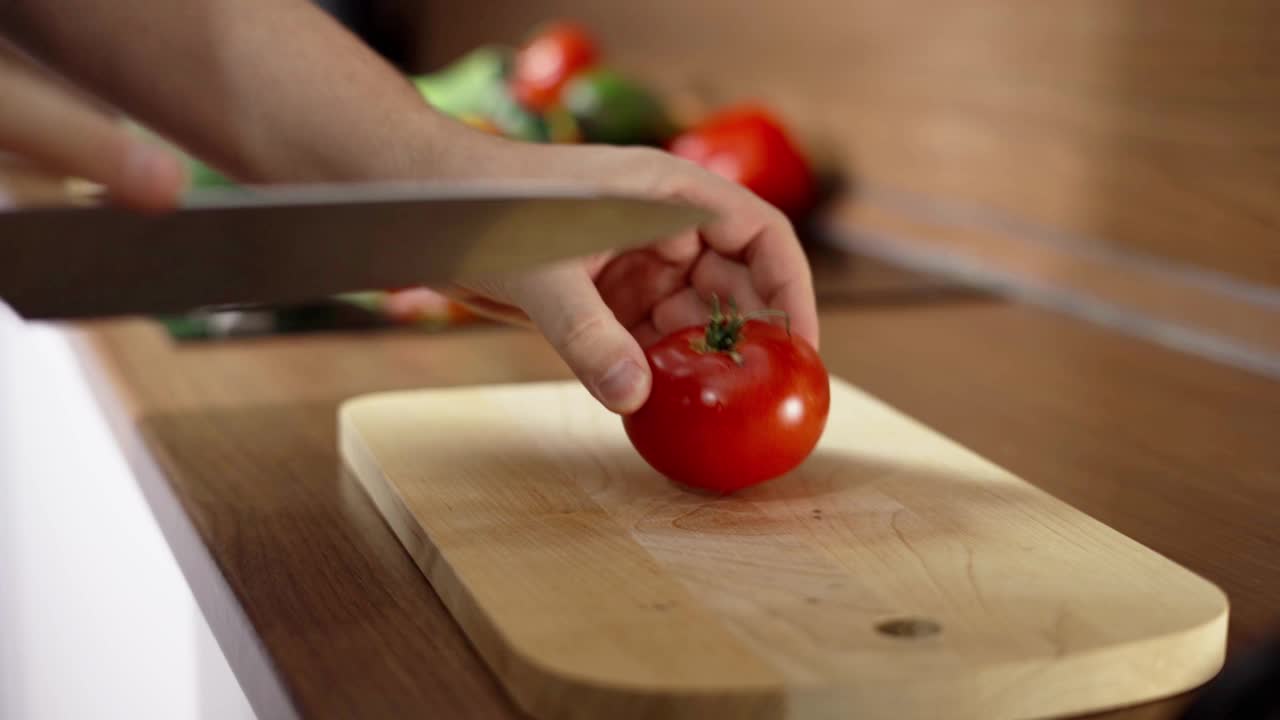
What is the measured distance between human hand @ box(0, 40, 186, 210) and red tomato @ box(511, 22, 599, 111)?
5.27ft

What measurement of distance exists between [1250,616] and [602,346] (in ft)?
1.25

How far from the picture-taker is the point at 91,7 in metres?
1.05

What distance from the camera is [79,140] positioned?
643mm

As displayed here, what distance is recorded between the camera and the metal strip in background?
1366 millimetres

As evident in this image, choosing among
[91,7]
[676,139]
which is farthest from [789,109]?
[91,7]

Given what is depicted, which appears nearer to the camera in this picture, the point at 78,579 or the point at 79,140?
the point at 79,140

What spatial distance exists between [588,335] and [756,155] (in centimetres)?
111

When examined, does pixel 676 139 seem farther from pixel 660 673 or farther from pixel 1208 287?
pixel 660 673

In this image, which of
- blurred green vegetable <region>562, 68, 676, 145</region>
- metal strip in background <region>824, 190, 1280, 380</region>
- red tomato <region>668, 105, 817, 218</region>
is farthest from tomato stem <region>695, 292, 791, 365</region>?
blurred green vegetable <region>562, 68, 676, 145</region>

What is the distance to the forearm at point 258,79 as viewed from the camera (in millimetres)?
1021

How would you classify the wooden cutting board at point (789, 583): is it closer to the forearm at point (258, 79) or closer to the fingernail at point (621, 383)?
the fingernail at point (621, 383)

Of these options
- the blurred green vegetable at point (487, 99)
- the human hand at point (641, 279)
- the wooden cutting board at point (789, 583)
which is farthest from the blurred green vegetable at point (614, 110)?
the wooden cutting board at point (789, 583)

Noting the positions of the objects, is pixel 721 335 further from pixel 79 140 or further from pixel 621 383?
pixel 79 140

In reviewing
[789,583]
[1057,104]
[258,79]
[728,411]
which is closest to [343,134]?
[258,79]
